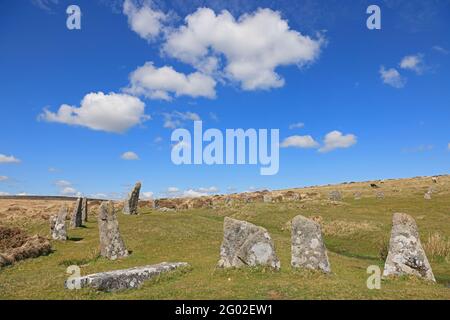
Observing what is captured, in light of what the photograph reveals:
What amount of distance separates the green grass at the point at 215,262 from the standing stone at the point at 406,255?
2.61 feet

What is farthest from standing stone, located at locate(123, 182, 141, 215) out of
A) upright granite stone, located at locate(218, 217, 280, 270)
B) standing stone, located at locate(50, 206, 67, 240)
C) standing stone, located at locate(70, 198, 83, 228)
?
upright granite stone, located at locate(218, 217, 280, 270)

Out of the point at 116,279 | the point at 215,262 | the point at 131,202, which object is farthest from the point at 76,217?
the point at 116,279

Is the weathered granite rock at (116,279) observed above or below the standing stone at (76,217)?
below

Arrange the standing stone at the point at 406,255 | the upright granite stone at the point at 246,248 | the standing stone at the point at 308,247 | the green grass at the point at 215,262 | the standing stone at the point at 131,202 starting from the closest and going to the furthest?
the green grass at the point at 215,262
the standing stone at the point at 406,255
the upright granite stone at the point at 246,248
the standing stone at the point at 308,247
the standing stone at the point at 131,202

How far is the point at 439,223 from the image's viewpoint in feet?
142

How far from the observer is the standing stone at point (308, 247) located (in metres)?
22.4

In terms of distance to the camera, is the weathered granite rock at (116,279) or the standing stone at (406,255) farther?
the standing stone at (406,255)

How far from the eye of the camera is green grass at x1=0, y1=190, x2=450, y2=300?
17797 millimetres

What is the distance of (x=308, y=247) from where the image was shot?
22.8 meters

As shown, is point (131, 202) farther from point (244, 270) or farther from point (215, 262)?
point (244, 270)

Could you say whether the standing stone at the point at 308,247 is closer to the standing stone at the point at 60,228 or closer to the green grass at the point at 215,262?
the green grass at the point at 215,262

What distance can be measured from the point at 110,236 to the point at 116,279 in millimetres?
10960

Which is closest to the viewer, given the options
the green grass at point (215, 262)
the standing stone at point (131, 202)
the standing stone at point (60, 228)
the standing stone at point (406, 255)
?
the green grass at point (215, 262)

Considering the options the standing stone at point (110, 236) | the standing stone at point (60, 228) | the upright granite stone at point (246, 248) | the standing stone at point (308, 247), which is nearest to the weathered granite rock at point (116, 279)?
the upright granite stone at point (246, 248)
